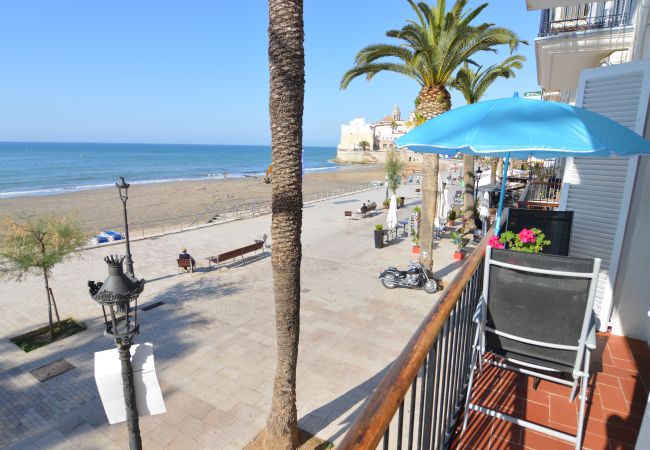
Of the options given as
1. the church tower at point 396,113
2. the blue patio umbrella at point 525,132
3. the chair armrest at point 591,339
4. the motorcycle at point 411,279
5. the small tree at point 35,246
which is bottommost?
the motorcycle at point 411,279

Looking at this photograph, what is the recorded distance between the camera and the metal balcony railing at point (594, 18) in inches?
242

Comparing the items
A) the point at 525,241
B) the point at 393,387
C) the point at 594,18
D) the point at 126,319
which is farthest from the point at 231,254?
the point at 393,387

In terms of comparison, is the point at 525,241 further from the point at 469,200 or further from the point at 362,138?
the point at 362,138

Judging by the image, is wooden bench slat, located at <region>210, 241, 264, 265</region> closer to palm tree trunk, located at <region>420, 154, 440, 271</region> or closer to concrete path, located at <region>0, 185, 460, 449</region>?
concrete path, located at <region>0, 185, 460, 449</region>

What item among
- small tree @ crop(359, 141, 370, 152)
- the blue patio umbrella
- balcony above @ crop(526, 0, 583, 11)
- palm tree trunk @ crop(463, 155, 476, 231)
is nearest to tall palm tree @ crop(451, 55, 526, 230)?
palm tree trunk @ crop(463, 155, 476, 231)

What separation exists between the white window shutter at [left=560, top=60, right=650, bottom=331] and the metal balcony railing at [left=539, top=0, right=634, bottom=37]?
7.41 feet

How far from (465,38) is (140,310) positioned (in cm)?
1167

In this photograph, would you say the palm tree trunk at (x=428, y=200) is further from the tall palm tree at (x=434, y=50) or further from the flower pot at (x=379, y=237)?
the flower pot at (x=379, y=237)

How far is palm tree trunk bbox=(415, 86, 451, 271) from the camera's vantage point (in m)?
10.5

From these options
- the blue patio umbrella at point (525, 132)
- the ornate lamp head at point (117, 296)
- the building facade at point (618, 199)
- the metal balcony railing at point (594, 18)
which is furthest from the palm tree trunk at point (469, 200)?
the ornate lamp head at point (117, 296)

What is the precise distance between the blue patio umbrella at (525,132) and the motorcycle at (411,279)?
29.0 feet

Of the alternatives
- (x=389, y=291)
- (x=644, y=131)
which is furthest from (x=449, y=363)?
(x=389, y=291)

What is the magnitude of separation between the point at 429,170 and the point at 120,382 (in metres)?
9.77

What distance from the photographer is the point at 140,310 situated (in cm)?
1032
